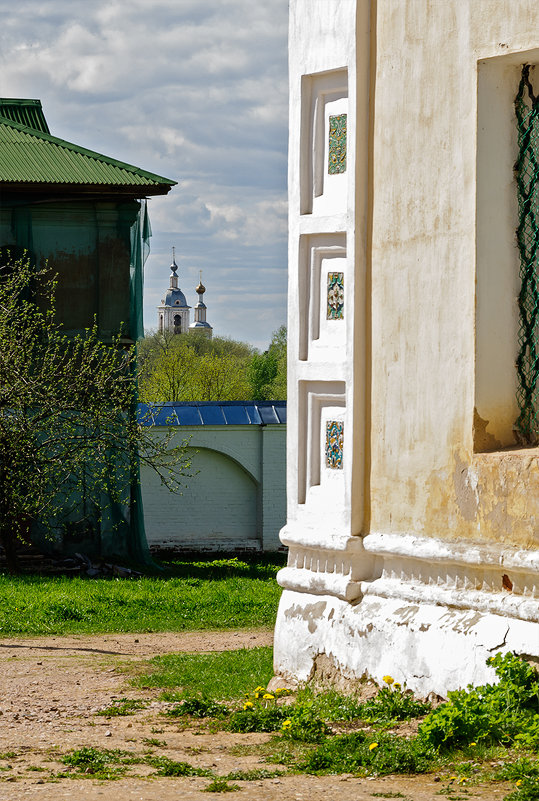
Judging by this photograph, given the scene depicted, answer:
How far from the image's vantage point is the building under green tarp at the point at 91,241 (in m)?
18.1

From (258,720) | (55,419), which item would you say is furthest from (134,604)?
(258,720)

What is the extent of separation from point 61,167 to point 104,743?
13842 mm

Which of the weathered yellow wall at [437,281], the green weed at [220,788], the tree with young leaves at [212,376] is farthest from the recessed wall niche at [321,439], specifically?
the tree with young leaves at [212,376]

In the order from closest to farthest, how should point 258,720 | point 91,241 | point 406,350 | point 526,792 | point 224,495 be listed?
1. point 526,792
2. point 258,720
3. point 406,350
4. point 91,241
5. point 224,495

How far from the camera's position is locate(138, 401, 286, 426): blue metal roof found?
20.7 meters

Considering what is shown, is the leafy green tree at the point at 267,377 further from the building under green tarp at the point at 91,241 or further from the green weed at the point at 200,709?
the green weed at the point at 200,709

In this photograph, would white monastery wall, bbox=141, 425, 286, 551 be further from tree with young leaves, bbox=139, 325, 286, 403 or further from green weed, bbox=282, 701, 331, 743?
tree with young leaves, bbox=139, 325, 286, 403

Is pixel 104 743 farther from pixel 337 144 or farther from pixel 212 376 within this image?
pixel 212 376

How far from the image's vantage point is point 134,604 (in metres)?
13.1

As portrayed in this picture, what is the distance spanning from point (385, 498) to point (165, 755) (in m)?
1.86

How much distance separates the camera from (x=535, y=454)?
18.1ft

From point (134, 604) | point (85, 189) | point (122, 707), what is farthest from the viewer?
point (85, 189)

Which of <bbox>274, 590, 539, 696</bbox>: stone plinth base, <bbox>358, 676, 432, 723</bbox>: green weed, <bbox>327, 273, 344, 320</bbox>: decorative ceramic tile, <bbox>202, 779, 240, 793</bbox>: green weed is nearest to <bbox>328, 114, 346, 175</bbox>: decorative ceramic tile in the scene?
<bbox>327, 273, 344, 320</bbox>: decorative ceramic tile

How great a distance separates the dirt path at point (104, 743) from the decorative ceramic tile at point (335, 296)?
2.44 m
